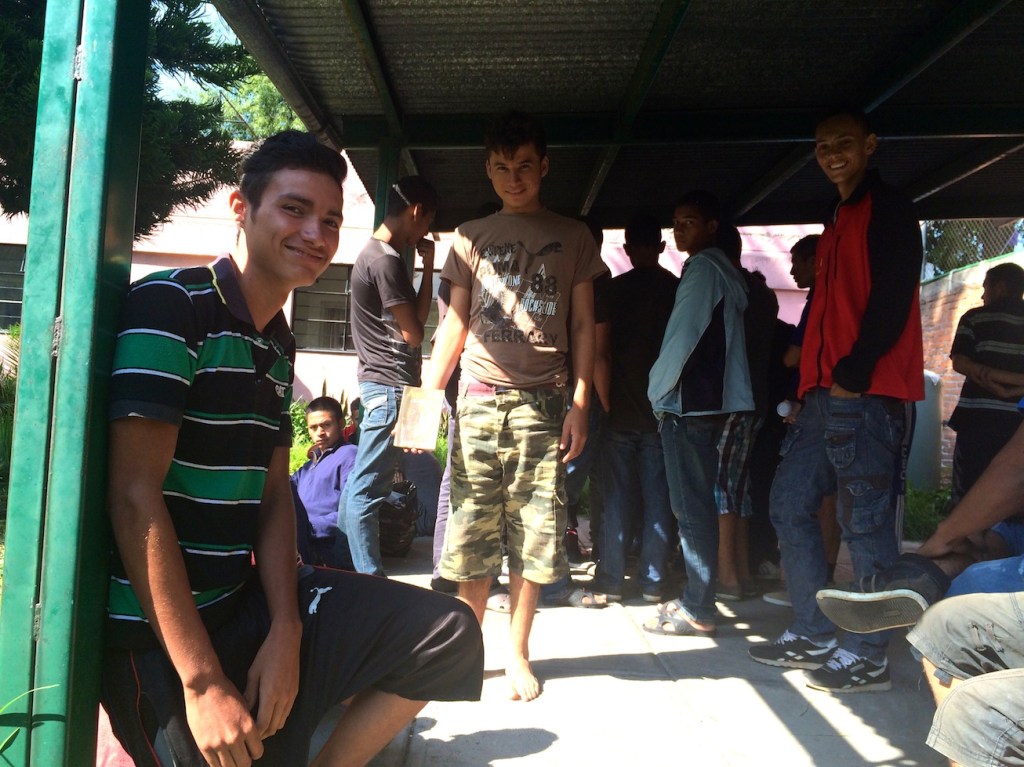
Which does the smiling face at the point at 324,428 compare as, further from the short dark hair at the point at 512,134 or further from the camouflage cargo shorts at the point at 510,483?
the short dark hair at the point at 512,134

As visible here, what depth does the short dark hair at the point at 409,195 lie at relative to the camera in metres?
4.05

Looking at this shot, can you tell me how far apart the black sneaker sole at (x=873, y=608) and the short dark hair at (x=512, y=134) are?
6.20 ft

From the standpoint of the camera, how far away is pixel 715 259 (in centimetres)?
385

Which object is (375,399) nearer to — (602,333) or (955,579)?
(602,333)

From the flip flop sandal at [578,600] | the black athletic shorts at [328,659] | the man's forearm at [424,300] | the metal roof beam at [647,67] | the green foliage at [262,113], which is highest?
the green foliage at [262,113]

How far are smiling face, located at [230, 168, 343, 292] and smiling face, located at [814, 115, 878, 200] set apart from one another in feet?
7.22

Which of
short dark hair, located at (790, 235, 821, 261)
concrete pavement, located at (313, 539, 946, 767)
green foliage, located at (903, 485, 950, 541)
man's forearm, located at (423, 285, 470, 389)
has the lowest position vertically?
concrete pavement, located at (313, 539, 946, 767)

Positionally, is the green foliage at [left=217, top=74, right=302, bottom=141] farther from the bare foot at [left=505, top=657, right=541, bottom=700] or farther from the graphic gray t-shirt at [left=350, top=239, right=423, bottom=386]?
the bare foot at [left=505, top=657, right=541, bottom=700]

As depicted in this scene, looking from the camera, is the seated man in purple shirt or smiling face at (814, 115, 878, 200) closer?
smiling face at (814, 115, 878, 200)

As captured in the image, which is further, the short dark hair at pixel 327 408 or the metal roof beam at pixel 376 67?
the short dark hair at pixel 327 408

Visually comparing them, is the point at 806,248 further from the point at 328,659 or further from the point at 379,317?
the point at 328,659

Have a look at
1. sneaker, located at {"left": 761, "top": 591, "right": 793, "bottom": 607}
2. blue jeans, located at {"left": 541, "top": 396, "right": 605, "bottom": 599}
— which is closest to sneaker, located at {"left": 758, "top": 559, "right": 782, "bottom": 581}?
sneaker, located at {"left": 761, "top": 591, "right": 793, "bottom": 607}

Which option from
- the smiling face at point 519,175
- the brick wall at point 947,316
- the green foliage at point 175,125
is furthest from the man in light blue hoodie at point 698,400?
the brick wall at point 947,316

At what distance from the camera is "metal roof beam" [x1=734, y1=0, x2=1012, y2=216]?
3.40 metres
